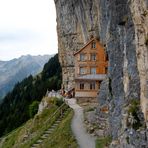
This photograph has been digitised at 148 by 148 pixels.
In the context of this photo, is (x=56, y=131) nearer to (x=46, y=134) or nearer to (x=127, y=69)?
(x=46, y=134)

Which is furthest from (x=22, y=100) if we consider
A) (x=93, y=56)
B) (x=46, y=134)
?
(x=46, y=134)

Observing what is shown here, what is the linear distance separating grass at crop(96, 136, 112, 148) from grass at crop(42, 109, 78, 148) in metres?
2.26

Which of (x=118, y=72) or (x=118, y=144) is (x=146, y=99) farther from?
(x=118, y=72)

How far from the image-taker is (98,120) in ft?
158

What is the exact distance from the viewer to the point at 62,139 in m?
45.3

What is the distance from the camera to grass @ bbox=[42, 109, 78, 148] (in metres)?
43.3

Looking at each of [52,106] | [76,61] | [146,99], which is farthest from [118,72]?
[76,61]

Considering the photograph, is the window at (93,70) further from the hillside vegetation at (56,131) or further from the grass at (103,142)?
the grass at (103,142)

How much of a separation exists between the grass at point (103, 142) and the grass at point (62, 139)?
2.26 m

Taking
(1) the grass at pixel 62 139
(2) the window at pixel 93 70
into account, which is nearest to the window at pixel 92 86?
(2) the window at pixel 93 70

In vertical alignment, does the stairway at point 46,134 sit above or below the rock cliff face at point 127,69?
below

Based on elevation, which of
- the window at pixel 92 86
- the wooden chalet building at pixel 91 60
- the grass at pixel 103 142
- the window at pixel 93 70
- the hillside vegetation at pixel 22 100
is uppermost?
the wooden chalet building at pixel 91 60

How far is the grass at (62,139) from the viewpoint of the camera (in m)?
43.3

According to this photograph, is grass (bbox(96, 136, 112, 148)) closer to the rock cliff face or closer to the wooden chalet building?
the rock cliff face
